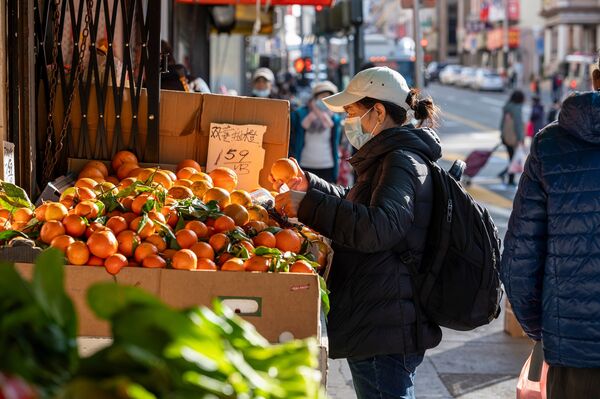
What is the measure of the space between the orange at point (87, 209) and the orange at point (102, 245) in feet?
1.16

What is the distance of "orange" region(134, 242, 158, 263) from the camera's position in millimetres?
3975

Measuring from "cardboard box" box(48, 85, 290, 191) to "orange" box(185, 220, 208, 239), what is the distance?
1.48 meters

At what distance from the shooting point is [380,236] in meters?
Result: 3.91

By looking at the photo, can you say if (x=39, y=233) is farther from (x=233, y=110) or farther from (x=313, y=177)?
(x=233, y=110)

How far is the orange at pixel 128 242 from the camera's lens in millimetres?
4023

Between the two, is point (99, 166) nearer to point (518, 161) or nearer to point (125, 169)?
point (125, 169)

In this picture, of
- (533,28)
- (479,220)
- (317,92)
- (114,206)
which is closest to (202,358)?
(479,220)

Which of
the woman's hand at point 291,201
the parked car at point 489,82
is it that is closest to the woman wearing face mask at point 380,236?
the woman's hand at point 291,201

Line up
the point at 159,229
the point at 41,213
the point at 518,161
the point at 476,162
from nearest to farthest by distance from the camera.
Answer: the point at 159,229 < the point at 41,213 < the point at 476,162 < the point at 518,161

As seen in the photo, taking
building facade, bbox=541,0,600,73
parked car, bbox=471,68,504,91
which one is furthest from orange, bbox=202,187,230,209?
building facade, bbox=541,0,600,73

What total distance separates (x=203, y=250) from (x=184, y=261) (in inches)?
6.5

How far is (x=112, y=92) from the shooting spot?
5.94 metres

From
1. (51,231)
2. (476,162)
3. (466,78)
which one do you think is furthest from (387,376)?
(466,78)

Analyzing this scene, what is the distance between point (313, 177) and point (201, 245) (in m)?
0.77
